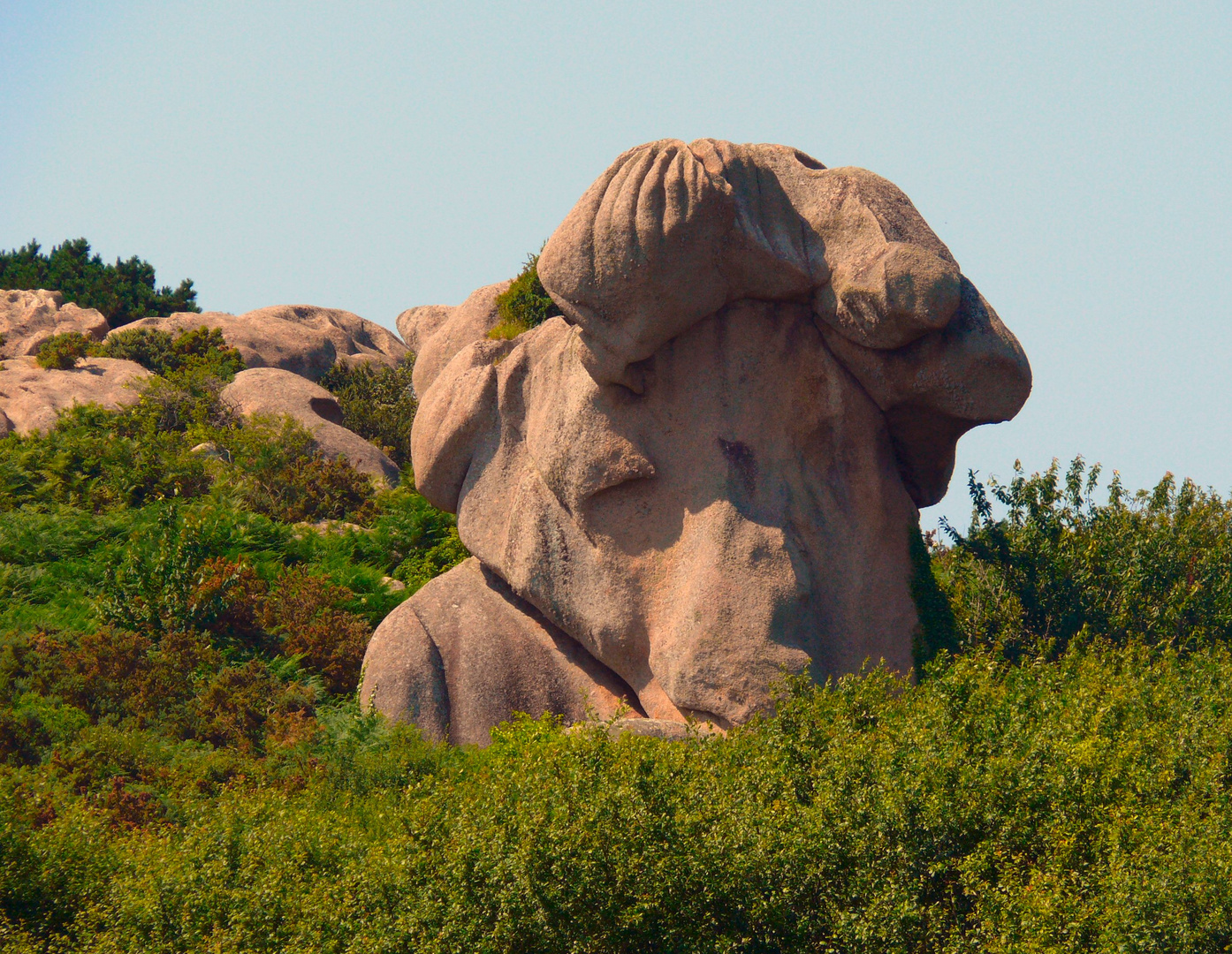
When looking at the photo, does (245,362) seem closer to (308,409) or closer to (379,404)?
(379,404)

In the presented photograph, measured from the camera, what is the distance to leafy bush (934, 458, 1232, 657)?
15680 millimetres

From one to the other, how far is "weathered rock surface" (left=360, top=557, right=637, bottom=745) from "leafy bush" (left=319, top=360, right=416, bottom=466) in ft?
45.2

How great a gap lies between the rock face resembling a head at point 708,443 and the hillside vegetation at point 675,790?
2.82ft

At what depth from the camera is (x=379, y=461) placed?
2608cm

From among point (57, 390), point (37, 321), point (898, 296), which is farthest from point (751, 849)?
point (37, 321)

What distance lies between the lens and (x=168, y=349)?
1331 inches

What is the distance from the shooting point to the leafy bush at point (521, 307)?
1616 centimetres

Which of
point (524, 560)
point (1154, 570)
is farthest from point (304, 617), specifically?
point (1154, 570)

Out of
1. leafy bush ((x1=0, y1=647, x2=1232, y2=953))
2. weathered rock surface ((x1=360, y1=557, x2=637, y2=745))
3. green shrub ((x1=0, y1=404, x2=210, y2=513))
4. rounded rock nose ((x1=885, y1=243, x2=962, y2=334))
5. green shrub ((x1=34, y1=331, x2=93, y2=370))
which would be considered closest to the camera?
leafy bush ((x1=0, y1=647, x2=1232, y2=953))

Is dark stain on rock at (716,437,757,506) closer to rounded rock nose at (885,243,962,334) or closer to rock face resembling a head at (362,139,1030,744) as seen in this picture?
rock face resembling a head at (362,139,1030,744)

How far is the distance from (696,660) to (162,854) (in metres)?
4.97

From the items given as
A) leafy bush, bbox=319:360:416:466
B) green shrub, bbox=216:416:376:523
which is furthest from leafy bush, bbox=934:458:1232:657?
leafy bush, bbox=319:360:416:466

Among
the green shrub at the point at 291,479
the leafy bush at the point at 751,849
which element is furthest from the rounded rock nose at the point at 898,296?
the green shrub at the point at 291,479

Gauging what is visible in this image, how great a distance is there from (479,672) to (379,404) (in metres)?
18.1
